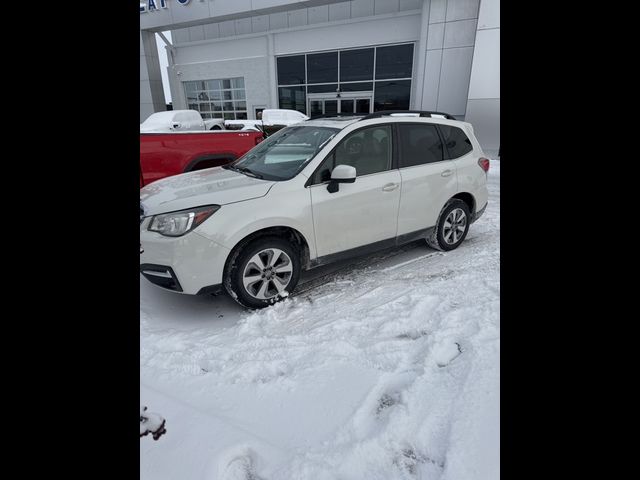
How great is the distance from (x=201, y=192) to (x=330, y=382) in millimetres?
2060

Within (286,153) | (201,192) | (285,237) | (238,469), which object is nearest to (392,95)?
(286,153)

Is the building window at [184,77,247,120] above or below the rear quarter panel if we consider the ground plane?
above

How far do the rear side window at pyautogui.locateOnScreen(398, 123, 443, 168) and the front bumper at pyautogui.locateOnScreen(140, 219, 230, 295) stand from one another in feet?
7.68

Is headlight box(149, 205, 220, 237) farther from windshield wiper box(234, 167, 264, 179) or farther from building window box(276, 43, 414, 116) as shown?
building window box(276, 43, 414, 116)

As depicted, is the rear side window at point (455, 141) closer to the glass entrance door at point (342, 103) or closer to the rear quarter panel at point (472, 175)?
the rear quarter panel at point (472, 175)

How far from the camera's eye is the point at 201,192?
3441 mm

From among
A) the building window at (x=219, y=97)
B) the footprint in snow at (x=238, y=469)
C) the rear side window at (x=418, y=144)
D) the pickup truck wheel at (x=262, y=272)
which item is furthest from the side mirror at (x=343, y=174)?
the building window at (x=219, y=97)

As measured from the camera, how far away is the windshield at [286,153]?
3.80 meters

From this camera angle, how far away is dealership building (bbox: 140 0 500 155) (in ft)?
46.9

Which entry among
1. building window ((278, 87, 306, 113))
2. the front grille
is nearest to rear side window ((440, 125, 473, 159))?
the front grille

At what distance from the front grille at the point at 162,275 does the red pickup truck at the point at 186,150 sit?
2295 mm
